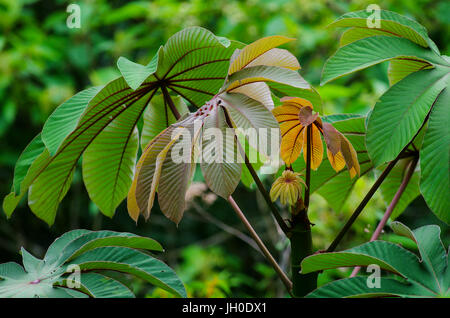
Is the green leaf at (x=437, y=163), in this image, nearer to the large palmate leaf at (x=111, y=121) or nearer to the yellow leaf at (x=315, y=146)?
the yellow leaf at (x=315, y=146)

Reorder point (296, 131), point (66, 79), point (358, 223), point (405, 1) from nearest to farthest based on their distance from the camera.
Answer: point (296, 131) < point (358, 223) < point (405, 1) < point (66, 79)

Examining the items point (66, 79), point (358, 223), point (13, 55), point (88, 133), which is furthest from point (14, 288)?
point (66, 79)

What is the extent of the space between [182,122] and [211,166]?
2.7 inches

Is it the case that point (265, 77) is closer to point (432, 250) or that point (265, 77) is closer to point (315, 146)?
point (315, 146)

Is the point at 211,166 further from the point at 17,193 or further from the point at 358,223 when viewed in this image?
the point at 358,223

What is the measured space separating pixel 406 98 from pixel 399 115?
3 centimetres

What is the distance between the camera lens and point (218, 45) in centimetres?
56

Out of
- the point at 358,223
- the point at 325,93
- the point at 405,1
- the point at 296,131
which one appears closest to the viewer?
the point at 296,131

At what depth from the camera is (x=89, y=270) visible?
54cm

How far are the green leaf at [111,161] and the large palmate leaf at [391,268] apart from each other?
→ 0.33 metres

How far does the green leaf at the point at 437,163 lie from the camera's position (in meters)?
0.46

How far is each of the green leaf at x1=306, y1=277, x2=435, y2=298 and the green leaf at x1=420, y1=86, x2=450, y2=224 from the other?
0.29ft

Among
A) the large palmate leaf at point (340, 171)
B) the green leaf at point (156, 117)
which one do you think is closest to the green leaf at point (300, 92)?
the large palmate leaf at point (340, 171)
